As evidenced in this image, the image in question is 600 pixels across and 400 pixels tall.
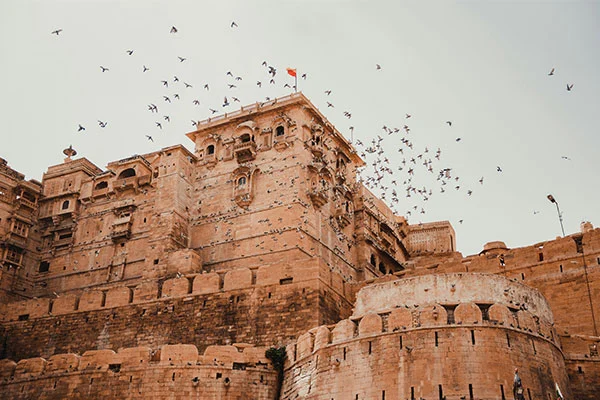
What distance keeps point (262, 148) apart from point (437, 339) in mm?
19947

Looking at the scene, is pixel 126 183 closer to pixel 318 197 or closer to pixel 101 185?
pixel 101 185

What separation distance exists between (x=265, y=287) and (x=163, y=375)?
6.44 metres

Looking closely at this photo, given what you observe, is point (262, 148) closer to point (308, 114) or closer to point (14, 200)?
point (308, 114)

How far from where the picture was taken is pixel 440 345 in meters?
18.3

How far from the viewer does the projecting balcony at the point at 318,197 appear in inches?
1359

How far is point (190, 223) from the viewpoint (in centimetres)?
3659

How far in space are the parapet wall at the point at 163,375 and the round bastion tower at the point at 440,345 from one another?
7.14 feet

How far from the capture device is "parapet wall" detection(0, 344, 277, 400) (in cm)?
2206

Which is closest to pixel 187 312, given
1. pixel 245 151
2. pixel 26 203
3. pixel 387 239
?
pixel 245 151

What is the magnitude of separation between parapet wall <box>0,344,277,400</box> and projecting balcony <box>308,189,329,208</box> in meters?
12.2

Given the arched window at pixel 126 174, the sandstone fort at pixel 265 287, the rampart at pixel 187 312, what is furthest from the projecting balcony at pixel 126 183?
the rampart at pixel 187 312

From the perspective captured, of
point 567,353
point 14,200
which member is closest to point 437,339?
point 567,353

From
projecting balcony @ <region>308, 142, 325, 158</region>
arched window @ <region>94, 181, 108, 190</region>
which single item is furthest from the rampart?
projecting balcony @ <region>308, 142, 325, 158</region>

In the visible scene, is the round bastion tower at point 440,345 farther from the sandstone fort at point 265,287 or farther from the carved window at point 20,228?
the carved window at point 20,228
